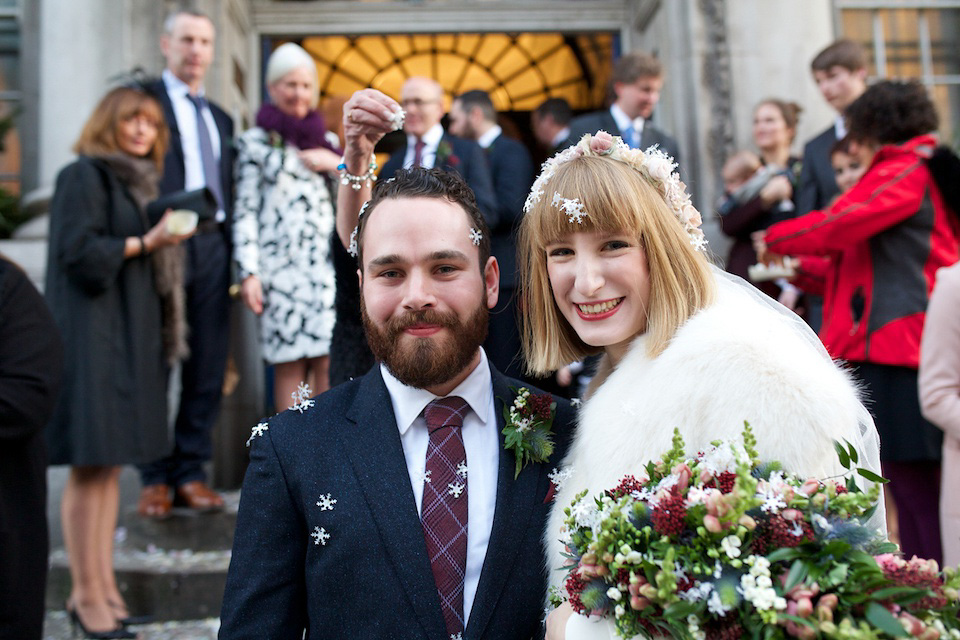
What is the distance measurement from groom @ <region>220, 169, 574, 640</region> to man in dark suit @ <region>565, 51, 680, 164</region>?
3.42 metres

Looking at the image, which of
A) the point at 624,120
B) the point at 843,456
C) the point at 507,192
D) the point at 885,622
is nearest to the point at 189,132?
the point at 507,192

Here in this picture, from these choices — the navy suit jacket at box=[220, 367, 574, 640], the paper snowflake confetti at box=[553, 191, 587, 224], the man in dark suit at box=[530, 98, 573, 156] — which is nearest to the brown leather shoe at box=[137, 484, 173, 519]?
the navy suit jacket at box=[220, 367, 574, 640]

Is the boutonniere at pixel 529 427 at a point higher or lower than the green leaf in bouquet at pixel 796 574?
higher

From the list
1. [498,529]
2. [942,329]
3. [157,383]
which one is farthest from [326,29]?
[498,529]

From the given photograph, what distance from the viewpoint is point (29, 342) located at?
3225 mm

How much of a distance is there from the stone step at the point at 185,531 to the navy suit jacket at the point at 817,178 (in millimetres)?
3680

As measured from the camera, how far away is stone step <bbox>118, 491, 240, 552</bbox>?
195 inches

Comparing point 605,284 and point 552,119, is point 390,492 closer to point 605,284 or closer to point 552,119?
point 605,284

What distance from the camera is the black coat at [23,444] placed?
3.04 meters

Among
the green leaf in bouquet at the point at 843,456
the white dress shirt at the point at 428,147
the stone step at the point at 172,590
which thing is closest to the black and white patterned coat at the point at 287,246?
the white dress shirt at the point at 428,147

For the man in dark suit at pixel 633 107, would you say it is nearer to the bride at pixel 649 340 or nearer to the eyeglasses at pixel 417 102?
the eyeglasses at pixel 417 102

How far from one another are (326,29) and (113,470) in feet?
17.0

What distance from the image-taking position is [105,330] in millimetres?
4359

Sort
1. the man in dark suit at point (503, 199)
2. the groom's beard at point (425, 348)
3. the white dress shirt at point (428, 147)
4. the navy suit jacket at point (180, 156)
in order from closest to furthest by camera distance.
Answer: the groom's beard at point (425, 348)
the man in dark suit at point (503, 199)
the white dress shirt at point (428, 147)
the navy suit jacket at point (180, 156)
